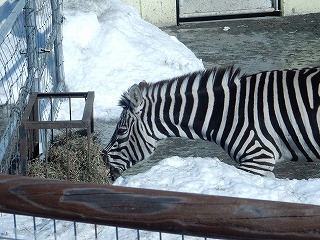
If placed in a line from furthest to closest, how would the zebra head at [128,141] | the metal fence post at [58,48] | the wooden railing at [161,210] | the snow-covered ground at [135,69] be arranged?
the metal fence post at [58,48]
the zebra head at [128,141]
the snow-covered ground at [135,69]
the wooden railing at [161,210]

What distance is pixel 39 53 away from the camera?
912cm

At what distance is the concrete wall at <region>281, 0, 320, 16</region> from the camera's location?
15.2 m

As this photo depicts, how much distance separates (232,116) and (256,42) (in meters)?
6.31

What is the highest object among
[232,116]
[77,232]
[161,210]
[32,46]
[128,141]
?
[32,46]

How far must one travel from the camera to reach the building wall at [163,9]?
1483cm

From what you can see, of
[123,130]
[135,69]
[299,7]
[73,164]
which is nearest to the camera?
[73,164]

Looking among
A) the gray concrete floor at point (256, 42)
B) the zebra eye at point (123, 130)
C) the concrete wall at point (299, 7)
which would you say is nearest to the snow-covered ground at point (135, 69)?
the zebra eye at point (123, 130)

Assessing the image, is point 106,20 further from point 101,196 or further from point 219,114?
point 101,196

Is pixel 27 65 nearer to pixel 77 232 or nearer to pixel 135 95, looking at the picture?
pixel 135 95

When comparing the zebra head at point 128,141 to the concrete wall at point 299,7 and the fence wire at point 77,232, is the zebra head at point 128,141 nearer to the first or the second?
the fence wire at point 77,232

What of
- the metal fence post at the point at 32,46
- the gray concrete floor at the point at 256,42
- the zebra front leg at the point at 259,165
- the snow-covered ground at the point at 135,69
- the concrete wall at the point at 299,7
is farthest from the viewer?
the concrete wall at the point at 299,7

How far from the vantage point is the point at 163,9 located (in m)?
14.9

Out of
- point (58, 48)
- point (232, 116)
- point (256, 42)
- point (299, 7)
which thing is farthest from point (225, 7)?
point (232, 116)

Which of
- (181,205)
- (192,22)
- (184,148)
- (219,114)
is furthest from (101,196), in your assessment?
(192,22)
